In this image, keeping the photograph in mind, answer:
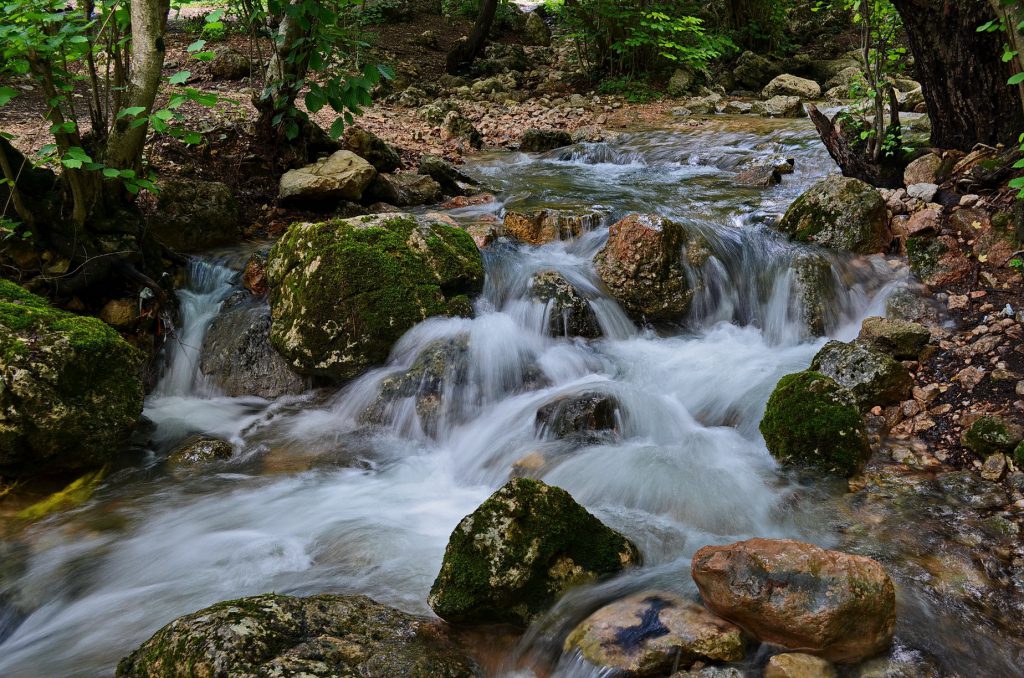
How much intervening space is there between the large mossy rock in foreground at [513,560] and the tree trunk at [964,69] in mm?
5255

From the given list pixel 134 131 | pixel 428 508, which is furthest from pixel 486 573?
pixel 134 131

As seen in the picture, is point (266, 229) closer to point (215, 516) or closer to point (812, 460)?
point (215, 516)

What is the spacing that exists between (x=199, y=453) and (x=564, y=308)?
124 inches

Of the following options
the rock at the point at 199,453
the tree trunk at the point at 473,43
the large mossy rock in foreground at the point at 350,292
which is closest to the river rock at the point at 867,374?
the large mossy rock in foreground at the point at 350,292

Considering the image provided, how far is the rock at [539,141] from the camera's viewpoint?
1184 centimetres

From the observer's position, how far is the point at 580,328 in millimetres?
6035

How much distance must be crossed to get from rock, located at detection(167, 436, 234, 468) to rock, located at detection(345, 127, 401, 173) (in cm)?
475

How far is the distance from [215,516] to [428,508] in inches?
52.1

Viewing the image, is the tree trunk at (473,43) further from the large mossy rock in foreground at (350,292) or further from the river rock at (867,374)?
the river rock at (867,374)

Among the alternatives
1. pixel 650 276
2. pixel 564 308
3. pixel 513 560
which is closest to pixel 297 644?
pixel 513 560

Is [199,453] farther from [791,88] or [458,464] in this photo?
[791,88]

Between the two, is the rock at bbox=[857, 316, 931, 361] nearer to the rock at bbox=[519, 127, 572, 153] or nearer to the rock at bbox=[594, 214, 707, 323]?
the rock at bbox=[594, 214, 707, 323]

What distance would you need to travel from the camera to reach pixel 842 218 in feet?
20.8

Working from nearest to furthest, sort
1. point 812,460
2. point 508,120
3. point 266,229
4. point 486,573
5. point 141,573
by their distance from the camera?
point 486,573
point 141,573
point 812,460
point 266,229
point 508,120
